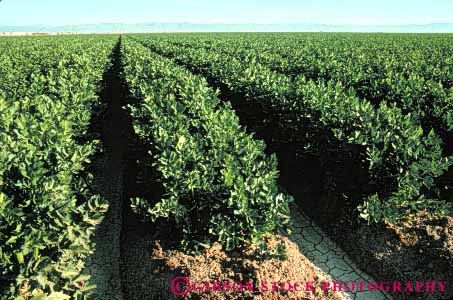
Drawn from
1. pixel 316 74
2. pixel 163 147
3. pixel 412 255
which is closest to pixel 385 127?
pixel 412 255

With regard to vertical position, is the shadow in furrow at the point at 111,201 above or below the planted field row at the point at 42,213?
below

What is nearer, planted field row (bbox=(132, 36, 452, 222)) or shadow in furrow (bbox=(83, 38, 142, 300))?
shadow in furrow (bbox=(83, 38, 142, 300))

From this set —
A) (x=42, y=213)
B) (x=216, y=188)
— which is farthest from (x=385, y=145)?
(x=42, y=213)

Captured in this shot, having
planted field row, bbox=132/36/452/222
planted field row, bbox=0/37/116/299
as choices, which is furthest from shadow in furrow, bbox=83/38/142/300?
planted field row, bbox=132/36/452/222

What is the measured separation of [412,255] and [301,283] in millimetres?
1763

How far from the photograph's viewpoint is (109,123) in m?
12.0

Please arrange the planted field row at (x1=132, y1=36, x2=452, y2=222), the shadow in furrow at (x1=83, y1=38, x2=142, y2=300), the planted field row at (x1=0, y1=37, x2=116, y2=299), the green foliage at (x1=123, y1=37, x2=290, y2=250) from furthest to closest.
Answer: the planted field row at (x1=132, y1=36, x2=452, y2=222) < the shadow in furrow at (x1=83, y1=38, x2=142, y2=300) < the green foliage at (x1=123, y1=37, x2=290, y2=250) < the planted field row at (x1=0, y1=37, x2=116, y2=299)

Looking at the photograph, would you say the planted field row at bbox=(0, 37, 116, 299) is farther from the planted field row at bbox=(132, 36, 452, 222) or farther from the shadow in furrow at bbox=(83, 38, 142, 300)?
the planted field row at bbox=(132, 36, 452, 222)

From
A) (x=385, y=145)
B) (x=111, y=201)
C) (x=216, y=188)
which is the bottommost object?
(x=111, y=201)

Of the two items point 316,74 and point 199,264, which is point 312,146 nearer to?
point 199,264

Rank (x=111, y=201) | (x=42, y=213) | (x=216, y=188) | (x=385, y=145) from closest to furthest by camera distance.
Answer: (x=42, y=213) < (x=216, y=188) < (x=385, y=145) < (x=111, y=201)

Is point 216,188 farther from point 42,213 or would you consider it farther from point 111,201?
point 111,201

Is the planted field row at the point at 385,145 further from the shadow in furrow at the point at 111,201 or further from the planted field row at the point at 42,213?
the planted field row at the point at 42,213

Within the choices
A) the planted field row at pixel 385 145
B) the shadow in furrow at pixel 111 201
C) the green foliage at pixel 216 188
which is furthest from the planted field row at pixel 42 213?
the planted field row at pixel 385 145
